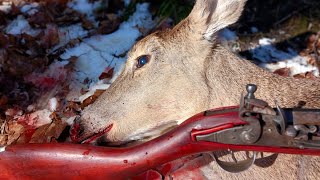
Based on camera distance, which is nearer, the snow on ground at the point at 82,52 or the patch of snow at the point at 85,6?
the snow on ground at the point at 82,52

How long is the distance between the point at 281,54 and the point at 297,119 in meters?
3.30

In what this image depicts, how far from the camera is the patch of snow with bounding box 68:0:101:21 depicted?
655 cm

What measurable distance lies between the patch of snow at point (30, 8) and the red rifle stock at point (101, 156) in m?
3.25

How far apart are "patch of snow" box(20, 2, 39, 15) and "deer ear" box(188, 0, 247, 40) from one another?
309cm

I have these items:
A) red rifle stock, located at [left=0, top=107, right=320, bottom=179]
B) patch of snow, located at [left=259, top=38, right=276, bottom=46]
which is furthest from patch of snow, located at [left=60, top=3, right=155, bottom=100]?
red rifle stock, located at [left=0, top=107, right=320, bottom=179]

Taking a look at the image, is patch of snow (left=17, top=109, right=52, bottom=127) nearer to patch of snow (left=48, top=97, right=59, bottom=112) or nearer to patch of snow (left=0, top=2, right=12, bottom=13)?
patch of snow (left=48, top=97, right=59, bottom=112)

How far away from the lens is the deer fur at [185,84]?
3.72 meters


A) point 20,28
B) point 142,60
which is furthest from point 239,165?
point 20,28

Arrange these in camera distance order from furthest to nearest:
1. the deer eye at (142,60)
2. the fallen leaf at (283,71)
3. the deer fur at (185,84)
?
the fallen leaf at (283,71) → the deer eye at (142,60) → the deer fur at (185,84)

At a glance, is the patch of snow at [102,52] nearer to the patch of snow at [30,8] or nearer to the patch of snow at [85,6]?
the patch of snow at [85,6]

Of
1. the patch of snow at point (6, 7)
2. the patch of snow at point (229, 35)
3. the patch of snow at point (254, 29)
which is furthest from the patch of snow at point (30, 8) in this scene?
the patch of snow at point (254, 29)

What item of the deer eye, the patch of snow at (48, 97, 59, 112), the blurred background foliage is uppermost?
the blurred background foliage

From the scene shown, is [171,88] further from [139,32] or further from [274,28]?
[274,28]

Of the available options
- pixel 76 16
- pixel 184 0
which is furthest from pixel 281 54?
pixel 76 16
